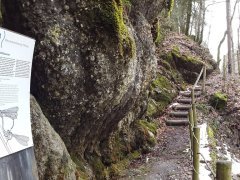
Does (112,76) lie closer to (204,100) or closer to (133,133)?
(133,133)

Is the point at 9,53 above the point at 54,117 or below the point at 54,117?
above

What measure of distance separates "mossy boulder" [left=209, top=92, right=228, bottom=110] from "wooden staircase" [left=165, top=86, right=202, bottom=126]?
996mm

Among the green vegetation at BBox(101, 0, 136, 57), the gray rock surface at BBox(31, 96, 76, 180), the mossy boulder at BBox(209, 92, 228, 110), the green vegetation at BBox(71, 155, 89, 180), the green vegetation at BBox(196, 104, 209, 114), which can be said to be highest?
the green vegetation at BBox(101, 0, 136, 57)

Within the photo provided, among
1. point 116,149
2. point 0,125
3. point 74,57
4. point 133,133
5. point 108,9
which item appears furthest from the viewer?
point 133,133

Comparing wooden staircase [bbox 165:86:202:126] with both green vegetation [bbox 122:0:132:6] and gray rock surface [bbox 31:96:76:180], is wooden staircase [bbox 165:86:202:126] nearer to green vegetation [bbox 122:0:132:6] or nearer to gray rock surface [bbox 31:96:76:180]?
green vegetation [bbox 122:0:132:6]

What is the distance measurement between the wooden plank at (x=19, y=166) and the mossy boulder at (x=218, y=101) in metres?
11.4

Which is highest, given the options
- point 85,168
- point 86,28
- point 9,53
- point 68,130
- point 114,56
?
point 86,28

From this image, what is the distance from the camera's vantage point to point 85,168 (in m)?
6.69

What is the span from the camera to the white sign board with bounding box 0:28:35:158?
3201 millimetres

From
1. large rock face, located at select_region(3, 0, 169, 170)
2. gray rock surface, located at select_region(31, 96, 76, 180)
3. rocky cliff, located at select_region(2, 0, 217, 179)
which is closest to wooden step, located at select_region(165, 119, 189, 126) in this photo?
rocky cliff, located at select_region(2, 0, 217, 179)

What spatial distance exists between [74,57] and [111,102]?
1406 mm

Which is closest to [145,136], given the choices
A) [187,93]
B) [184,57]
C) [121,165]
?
[121,165]

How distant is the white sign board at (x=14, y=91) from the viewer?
320cm

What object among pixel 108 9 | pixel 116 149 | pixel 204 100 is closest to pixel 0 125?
pixel 108 9
